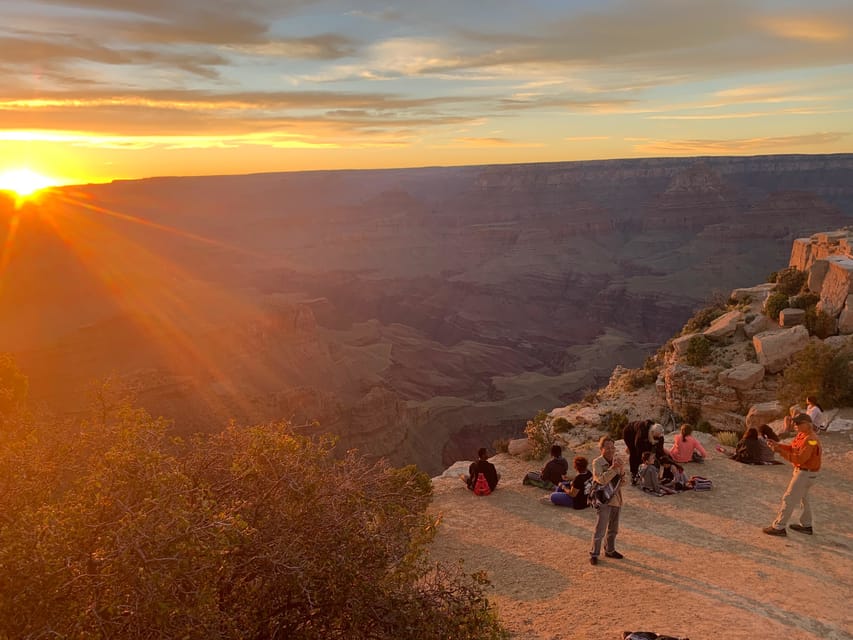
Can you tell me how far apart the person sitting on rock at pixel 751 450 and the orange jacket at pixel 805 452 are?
474 centimetres

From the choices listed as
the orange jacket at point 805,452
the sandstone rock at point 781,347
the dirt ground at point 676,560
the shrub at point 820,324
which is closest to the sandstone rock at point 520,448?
the dirt ground at point 676,560

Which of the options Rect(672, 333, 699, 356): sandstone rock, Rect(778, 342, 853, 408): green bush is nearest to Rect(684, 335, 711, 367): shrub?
Rect(672, 333, 699, 356): sandstone rock

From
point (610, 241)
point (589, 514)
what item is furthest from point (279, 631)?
point (610, 241)

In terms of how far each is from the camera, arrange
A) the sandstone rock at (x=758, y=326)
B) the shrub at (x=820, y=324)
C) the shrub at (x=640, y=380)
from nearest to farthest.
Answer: the shrub at (x=820, y=324) → the sandstone rock at (x=758, y=326) → the shrub at (x=640, y=380)

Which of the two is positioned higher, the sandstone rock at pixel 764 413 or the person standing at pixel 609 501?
the person standing at pixel 609 501

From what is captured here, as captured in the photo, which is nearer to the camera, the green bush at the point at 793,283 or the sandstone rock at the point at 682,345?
the sandstone rock at the point at 682,345

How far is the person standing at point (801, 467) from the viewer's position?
33.5 feet

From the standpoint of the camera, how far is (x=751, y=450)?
1496 centimetres

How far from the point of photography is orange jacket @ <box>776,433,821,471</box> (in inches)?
401

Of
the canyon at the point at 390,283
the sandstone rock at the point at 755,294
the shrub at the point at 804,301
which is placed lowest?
the canyon at the point at 390,283

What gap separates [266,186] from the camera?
15662 cm

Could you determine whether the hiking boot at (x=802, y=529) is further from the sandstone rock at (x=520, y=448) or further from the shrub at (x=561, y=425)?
the shrub at (x=561, y=425)

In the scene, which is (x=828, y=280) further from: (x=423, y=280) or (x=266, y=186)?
(x=266, y=186)

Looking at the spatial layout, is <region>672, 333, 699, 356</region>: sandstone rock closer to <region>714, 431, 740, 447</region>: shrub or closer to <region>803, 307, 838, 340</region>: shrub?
<region>803, 307, 838, 340</region>: shrub
